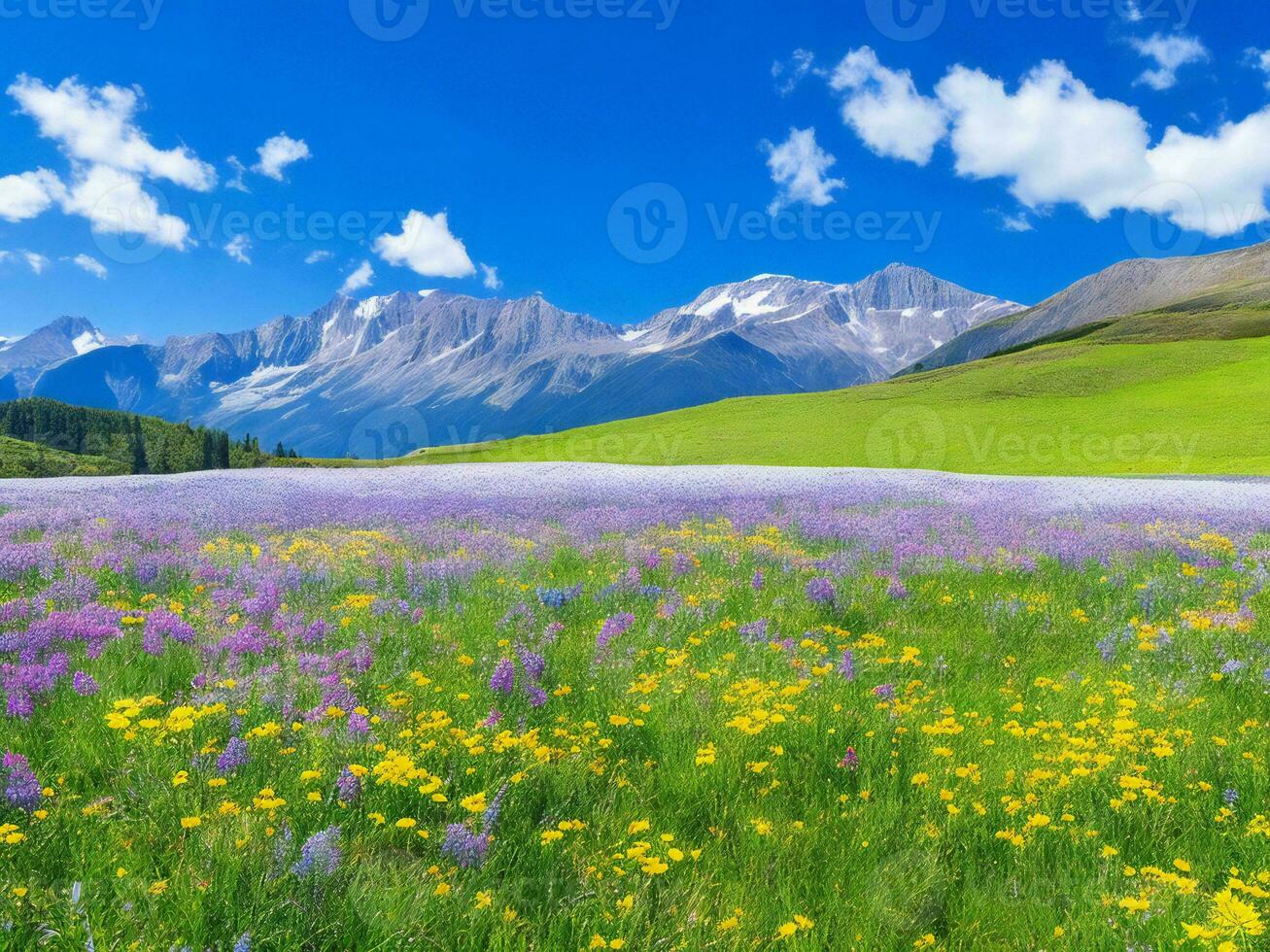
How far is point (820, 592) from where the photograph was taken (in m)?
8.09

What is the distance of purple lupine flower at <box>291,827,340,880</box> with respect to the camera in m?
3.06

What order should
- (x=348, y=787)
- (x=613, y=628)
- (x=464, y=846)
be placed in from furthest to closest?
(x=613, y=628) < (x=348, y=787) < (x=464, y=846)

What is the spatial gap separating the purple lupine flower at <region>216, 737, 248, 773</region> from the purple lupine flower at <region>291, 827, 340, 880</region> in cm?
104

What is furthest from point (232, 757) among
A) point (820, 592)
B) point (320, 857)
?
point (820, 592)

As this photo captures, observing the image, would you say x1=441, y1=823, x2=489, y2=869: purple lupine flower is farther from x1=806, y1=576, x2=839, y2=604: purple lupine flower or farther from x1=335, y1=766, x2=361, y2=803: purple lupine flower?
x1=806, y1=576, x2=839, y2=604: purple lupine flower

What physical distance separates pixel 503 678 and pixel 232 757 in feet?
6.45

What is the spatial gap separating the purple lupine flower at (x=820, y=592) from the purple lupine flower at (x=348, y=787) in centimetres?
547

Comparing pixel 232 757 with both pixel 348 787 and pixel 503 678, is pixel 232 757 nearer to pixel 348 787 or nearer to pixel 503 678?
pixel 348 787

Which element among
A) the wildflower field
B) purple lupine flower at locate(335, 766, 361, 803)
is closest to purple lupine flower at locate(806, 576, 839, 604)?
the wildflower field
